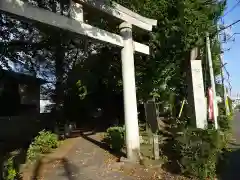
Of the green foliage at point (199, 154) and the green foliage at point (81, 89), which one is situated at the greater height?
the green foliage at point (81, 89)

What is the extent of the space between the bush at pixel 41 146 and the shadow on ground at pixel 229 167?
548 cm

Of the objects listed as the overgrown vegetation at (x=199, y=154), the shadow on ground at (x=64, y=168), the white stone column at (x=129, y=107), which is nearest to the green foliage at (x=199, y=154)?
the overgrown vegetation at (x=199, y=154)

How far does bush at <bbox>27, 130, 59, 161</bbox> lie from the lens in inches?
412

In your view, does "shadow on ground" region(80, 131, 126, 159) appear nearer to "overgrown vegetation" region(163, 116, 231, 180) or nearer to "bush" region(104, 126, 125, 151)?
"bush" region(104, 126, 125, 151)

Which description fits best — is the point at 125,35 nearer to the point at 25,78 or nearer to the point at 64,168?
the point at 64,168

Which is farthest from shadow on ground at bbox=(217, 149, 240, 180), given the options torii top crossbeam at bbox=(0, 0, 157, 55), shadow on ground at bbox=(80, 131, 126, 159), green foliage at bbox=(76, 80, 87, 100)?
green foliage at bbox=(76, 80, 87, 100)

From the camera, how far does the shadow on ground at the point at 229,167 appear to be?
9.17 meters

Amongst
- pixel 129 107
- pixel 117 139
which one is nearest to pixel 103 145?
pixel 117 139

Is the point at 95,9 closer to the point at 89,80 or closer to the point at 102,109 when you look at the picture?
the point at 89,80

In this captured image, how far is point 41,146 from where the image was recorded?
1122cm

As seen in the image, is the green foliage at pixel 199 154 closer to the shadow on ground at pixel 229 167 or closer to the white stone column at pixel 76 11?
the shadow on ground at pixel 229 167

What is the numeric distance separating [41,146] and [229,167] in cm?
594

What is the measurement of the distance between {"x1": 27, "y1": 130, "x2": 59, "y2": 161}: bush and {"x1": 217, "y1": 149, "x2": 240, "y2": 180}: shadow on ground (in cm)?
548

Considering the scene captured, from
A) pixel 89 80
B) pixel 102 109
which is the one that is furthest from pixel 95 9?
pixel 102 109
